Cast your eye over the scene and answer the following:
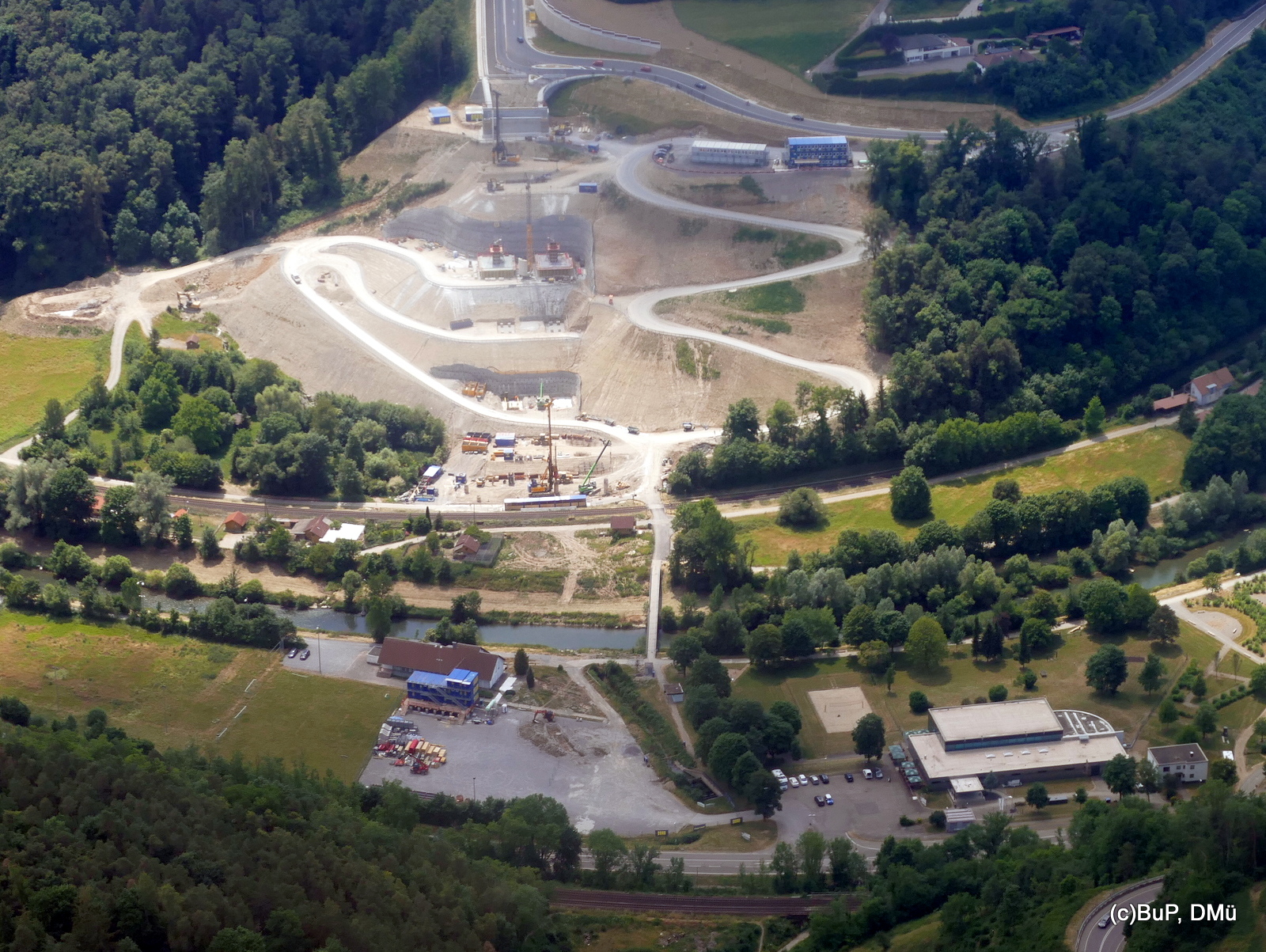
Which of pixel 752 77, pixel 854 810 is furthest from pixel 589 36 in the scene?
pixel 854 810

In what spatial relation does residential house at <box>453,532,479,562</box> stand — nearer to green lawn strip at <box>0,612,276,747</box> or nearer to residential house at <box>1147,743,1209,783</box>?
green lawn strip at <box>0,612,276,747</box>

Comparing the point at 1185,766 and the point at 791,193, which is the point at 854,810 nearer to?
the point at 1185,766

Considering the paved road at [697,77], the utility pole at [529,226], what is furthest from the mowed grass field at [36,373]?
the paved road at [697,77]

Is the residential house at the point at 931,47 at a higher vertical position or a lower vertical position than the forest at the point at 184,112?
higher

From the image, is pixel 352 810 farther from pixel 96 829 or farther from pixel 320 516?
pixel 320 516

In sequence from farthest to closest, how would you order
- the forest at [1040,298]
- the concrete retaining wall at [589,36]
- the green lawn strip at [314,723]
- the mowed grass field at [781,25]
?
the concrete retaining wall at [589,36]
the mowed grass field at [781,25]
the forest at [1040,298]
the green lawn strip at [314,723]

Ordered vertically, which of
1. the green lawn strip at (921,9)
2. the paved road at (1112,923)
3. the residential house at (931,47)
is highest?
the green lawn strip at (921,9)

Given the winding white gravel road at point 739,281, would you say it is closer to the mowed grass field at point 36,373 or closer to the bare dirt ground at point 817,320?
the bare dirt ground at point 817,320
